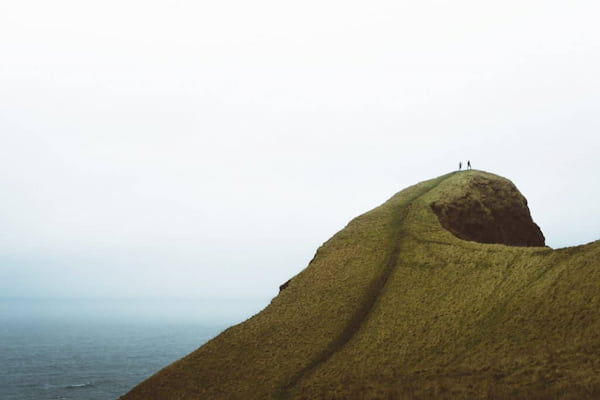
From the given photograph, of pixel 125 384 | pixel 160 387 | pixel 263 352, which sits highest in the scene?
pixel 263 352

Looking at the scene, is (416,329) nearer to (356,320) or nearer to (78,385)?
(356,320)

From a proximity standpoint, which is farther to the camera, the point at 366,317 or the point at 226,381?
the point at 366,317

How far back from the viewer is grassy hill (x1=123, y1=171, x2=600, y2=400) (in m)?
29.2

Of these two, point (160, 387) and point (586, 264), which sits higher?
point (586, 264)

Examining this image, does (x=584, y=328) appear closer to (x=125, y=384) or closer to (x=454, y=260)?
(x=454, y=260)

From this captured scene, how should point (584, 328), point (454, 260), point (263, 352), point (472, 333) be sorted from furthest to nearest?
point (454, 260)
point (263, 352)
point (472, 333)
point (584, 328)

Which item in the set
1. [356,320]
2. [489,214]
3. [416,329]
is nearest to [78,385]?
[356,320]

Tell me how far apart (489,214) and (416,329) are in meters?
37.9

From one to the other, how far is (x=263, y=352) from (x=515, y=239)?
54.2 m

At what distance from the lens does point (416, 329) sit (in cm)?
4184

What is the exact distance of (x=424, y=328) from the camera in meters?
41.5

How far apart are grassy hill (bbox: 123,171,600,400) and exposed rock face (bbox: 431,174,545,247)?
1343 mm

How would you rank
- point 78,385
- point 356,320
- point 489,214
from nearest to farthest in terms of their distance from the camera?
point 356,320
point 489,214
point 78,385

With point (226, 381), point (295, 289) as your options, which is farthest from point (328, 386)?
point (295, 289)
